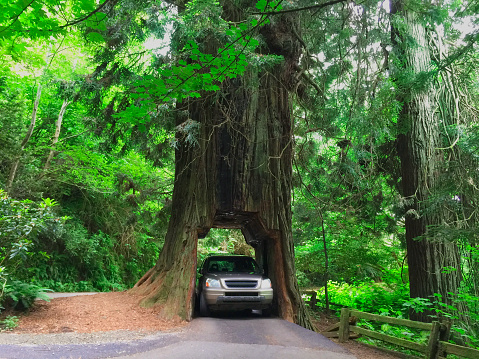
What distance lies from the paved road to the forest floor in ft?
2.48

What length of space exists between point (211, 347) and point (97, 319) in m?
3.29

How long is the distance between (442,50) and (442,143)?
2923 millimetres

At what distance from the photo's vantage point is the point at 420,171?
992cm

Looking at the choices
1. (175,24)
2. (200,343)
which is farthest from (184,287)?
(175,24)

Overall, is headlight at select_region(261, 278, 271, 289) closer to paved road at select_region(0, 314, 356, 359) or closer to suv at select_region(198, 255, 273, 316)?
suv at select_region(198, 255, 273, 316)

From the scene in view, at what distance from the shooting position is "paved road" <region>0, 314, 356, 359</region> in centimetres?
537

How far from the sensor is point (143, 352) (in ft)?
18.3

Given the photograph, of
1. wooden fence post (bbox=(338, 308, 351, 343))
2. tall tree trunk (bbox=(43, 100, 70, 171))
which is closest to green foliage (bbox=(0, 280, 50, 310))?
wooden fence post (bbox=(338, 308, 351, 343))

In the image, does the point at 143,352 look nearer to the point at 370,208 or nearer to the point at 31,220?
the point at 31,220

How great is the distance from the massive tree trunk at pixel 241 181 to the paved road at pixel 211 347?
1.55 metres

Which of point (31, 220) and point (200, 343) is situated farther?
point (31, 220)

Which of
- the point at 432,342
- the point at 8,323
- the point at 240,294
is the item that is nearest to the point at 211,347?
the point at 240,294

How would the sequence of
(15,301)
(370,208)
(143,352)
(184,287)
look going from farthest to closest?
(370,208), (184,287), (15,301), (143,352)

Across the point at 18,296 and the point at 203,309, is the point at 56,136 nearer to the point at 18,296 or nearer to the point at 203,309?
the point at 18,296
